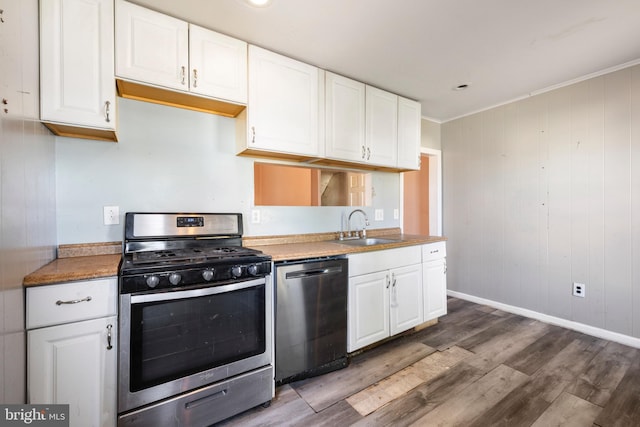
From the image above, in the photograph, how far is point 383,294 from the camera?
2.38 m

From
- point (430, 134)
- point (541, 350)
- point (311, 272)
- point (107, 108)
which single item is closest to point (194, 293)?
point (311, 272)

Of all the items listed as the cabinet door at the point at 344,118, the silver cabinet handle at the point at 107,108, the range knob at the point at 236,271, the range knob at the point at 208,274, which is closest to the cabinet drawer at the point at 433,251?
the cabinet door at the point at 344,118

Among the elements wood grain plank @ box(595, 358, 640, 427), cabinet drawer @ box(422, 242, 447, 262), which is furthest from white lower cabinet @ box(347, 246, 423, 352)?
wood grain plank @ box(595, 358, 640, 427)

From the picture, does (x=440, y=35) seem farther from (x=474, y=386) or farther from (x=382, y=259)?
(x=474, y=386)

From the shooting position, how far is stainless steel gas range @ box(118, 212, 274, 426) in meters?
1.34

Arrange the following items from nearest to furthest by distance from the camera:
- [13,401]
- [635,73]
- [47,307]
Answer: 1. [13,401]
2. [47,307]
3. [635,73]

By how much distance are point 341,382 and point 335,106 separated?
219cm

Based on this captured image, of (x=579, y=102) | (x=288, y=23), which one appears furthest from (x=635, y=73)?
(x=288, y=23)

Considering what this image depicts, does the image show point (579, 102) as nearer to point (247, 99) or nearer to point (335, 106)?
point (335, 106)

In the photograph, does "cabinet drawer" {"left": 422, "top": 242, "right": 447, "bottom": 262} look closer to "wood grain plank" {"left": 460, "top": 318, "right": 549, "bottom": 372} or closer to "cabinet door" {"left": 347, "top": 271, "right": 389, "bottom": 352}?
"cabinet door" {"left": 347, "top": 271, "right": 389, "bottom": 352}

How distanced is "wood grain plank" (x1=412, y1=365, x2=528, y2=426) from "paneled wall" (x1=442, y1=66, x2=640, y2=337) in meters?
1.35

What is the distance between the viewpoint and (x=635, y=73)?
2381mm

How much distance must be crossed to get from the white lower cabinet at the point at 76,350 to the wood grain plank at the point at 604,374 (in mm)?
2799
